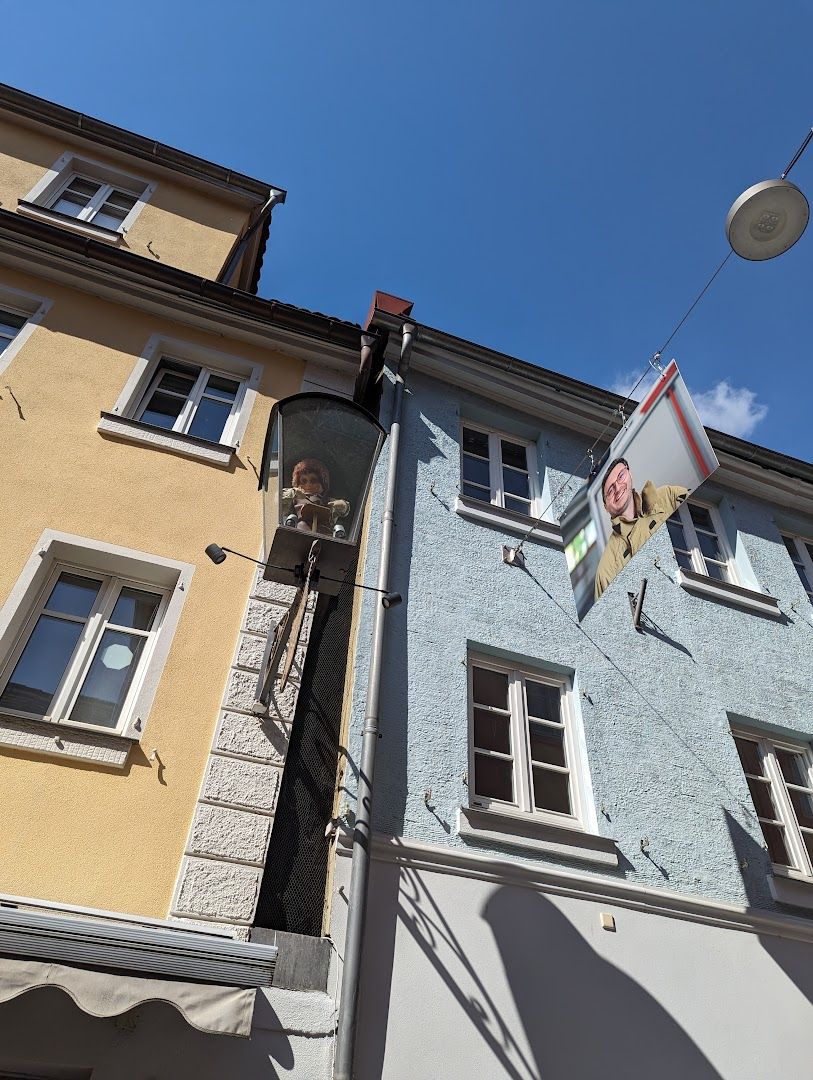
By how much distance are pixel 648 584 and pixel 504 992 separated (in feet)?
15.4

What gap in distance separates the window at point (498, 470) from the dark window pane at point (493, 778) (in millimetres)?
3007

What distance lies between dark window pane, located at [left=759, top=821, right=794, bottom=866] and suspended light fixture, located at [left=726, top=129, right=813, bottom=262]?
203 inches

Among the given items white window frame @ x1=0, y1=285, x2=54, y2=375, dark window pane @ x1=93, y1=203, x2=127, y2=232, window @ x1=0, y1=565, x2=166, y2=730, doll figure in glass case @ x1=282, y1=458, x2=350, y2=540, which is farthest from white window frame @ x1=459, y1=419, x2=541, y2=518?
dark window pane @ x1=93, y1=203, x2=127, y2=232

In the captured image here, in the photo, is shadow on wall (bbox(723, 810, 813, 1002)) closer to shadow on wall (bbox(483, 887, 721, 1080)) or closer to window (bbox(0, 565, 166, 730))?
shadow on wall (bbox(483, 887, 721, 1080))

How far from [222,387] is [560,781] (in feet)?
17.9

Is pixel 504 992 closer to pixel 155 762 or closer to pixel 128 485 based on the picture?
pixel 155 762

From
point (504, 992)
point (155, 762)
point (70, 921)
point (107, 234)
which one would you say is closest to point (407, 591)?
point (155, 762)

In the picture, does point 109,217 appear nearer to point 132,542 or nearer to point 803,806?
point 132,542

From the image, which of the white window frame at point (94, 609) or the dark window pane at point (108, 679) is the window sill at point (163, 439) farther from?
the dark window pane at point (108, 679)

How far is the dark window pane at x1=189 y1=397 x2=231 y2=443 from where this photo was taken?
7.70 m

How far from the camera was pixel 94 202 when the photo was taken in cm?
1006

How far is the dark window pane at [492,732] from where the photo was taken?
251 inches

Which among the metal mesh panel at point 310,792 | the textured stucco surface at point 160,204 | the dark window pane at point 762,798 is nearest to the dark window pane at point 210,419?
the metal mesh panel at point 310,792

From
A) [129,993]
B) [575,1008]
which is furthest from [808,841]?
[129,993]
